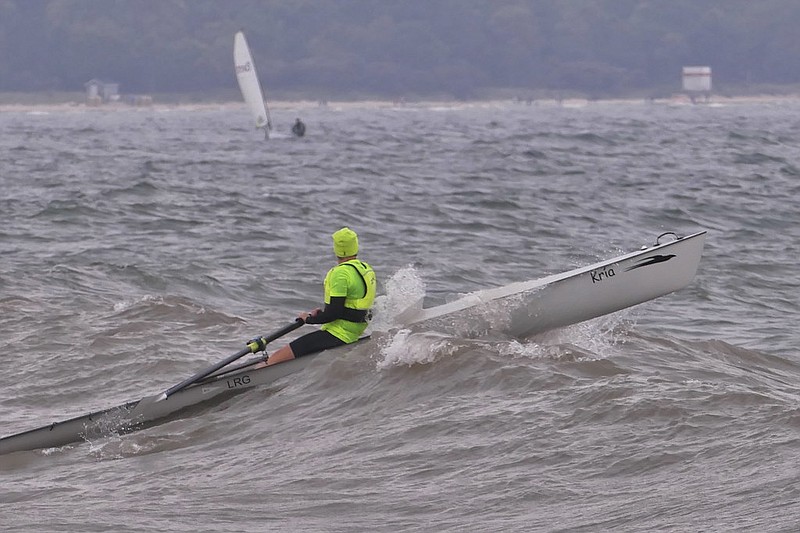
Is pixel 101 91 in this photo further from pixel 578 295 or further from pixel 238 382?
pixel 578 295

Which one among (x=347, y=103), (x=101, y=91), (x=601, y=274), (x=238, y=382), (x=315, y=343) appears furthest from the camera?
(x=347, y=103)

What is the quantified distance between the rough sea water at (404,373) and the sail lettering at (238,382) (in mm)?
150

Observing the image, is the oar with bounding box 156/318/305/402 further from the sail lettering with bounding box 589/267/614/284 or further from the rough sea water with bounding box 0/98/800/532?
the sail lettering with bounding box 589/267/614/284

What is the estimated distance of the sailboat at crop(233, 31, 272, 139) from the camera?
55.8 metres

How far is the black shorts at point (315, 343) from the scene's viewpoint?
37.9 ft

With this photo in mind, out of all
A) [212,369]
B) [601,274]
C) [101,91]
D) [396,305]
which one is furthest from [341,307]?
[101,91]

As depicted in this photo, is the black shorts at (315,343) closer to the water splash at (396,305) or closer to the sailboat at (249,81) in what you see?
the water splash at (396,305)

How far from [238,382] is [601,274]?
11.3ft

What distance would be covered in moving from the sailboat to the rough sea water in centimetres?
2652

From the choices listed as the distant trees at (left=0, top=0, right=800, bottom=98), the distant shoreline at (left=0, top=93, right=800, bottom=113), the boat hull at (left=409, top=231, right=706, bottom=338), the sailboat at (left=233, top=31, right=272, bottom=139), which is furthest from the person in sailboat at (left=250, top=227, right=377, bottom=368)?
the distant trees at (left=0, top=0, right=800, bottom=98)

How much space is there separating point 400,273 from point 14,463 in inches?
159

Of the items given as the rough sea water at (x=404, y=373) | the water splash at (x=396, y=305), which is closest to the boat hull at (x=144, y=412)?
the rough sea water at (x=404, y=373)

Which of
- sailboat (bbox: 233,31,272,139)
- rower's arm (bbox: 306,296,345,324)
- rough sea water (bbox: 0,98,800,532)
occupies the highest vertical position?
sailboat (bbox: 233,31,272,139)

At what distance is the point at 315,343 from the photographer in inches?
456
